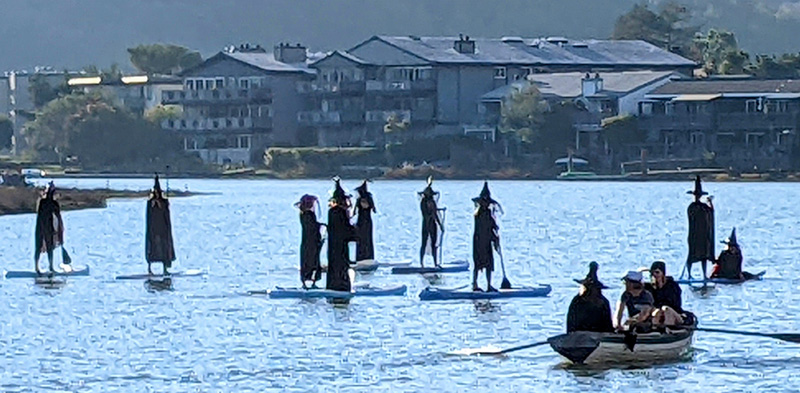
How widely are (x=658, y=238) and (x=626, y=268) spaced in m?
23.3

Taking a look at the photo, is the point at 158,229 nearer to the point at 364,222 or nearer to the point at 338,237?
the point at 364,222

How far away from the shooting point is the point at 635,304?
41938mm

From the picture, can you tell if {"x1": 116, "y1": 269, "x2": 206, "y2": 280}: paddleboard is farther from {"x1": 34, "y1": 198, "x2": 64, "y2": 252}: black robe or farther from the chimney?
Result: the chimney

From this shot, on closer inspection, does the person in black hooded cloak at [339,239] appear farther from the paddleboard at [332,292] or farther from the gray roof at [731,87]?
the gray roof at [731,87]

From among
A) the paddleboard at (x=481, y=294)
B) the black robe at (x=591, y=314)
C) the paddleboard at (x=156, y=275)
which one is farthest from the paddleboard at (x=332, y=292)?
the black robe at (x=591, y=314)

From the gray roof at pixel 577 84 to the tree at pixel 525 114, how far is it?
3030 millimetres

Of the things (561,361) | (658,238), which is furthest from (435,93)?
(561,361)

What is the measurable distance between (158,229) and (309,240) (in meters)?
9.75

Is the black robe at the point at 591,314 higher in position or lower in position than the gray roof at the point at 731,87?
lower

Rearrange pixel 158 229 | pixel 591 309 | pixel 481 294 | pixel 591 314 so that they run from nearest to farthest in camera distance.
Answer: pixel 591 309, pixel 591 314, pixel 481 294, pixel 158 229

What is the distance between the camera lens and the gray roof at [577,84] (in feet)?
629

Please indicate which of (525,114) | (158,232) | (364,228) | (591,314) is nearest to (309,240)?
(158,232)

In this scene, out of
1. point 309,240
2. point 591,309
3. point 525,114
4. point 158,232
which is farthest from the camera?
point 525,114

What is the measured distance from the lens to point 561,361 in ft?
147
